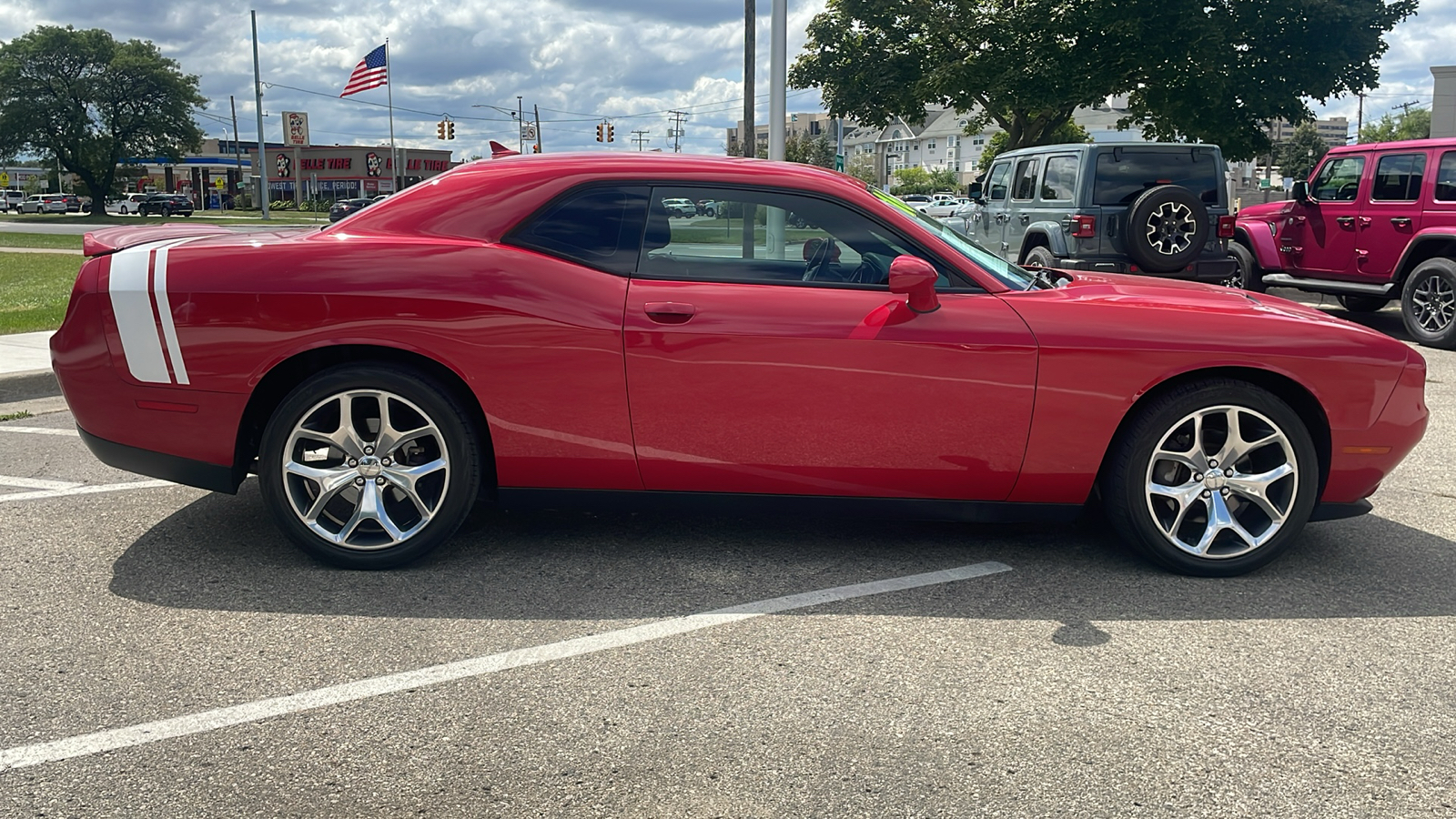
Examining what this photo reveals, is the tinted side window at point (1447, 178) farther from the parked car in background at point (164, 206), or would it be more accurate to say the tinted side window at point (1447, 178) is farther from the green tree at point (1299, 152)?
the green tree at point (1299, 152)

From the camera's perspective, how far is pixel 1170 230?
11078 mm

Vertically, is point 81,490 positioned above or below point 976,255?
below

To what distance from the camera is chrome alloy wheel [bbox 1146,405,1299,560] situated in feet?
13.7

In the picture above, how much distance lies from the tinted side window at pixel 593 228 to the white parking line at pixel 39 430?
4002mm

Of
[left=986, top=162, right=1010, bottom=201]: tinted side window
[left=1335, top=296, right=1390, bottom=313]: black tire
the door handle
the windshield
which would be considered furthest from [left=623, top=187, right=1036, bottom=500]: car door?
[left=1335, top=296, right=1390, bottom=313]: black tire

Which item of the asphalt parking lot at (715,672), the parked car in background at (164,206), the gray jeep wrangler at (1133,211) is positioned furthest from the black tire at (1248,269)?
the parked car in background at (164,206)

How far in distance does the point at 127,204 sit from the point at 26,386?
7099cm

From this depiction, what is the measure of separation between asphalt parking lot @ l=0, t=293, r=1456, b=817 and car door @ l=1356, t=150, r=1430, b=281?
7.57 metres

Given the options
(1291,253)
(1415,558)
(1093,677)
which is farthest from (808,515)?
(1291,253)

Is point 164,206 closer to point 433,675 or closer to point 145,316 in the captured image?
point 145,316

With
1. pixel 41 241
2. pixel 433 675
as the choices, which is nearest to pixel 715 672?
pixel 433 675

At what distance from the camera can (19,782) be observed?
2693 millimetres

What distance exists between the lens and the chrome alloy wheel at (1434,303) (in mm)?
10812

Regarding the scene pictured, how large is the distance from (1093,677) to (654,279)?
1.97 m
